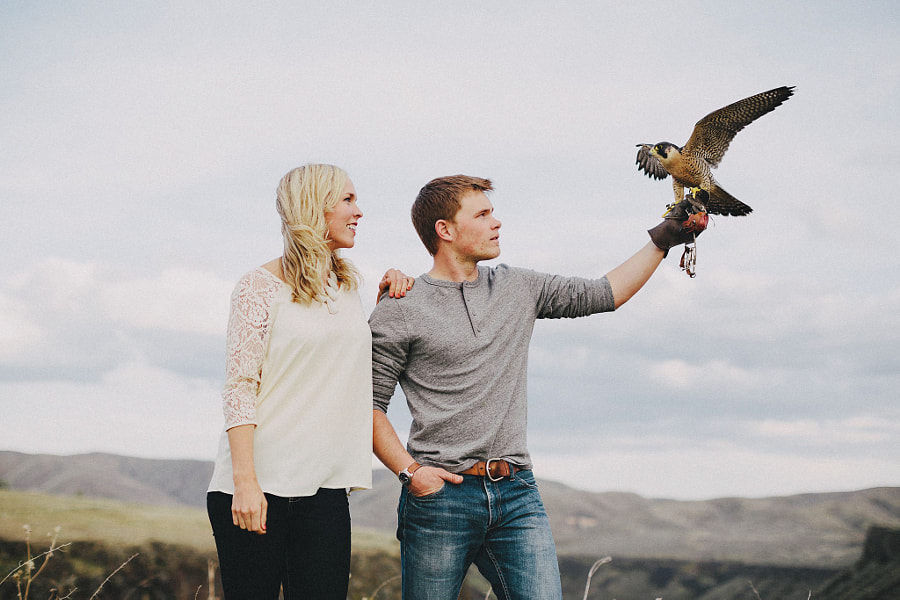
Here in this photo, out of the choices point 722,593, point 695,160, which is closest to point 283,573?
A: point 695,160

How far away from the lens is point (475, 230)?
311cm

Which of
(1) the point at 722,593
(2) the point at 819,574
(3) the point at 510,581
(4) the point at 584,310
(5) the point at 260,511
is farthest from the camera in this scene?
(2) the point at 819,574

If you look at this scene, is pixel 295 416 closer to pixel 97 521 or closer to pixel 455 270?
pixel 455 270

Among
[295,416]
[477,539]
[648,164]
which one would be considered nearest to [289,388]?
[295,416]

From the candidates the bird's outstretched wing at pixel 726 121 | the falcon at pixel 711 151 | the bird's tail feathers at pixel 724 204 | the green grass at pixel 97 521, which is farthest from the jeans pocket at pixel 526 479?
the green grass at pixel 97 521

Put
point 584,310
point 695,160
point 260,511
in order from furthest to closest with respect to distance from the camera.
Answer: point 695,160 → point 584,310 → point 260,511

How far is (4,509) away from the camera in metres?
7.23

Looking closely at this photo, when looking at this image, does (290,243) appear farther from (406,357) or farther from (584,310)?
(584,310)

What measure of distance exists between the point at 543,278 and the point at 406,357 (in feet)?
2.34

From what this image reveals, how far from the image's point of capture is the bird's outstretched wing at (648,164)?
3.91 meters

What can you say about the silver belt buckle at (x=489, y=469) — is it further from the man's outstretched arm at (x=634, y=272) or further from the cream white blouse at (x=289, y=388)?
the man's outstretched arm at (x=634, y=272)

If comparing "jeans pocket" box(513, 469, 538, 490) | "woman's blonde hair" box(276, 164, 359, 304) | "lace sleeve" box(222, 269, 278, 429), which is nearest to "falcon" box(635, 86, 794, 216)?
"jeans pocket" box(513, 469, 538, 490)

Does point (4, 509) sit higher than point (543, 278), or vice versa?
point (543, 278)

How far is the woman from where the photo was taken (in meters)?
2.40
